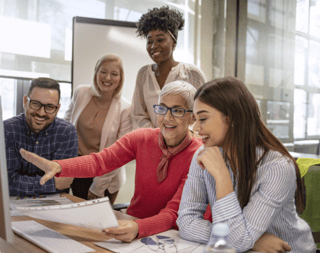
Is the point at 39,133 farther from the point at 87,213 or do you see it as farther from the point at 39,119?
the point at 87,213

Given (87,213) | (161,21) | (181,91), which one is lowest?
(87,213)

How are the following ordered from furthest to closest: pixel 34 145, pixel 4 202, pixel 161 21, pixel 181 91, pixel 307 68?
pixel 307 68
pixel 161 21
pixel 34 145
pixel 181 91
pixel 4 202

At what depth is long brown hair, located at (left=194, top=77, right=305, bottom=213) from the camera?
1.08 m

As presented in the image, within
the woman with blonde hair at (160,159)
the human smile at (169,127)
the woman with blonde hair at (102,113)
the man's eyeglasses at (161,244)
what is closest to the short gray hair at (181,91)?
the woman with blonde hair at (160,159)

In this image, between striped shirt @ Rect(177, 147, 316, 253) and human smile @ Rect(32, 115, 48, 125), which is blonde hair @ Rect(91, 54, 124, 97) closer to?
human smile @ Rect(32, 115, 48, 125)

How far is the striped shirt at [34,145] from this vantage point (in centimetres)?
176

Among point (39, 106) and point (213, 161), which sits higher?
point (39, 106)

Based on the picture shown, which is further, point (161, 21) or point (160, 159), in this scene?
point (161, 21)

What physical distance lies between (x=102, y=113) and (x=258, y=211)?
1.73 meters

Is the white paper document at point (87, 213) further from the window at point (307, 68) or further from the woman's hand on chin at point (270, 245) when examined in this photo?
the window at point (307, 68)

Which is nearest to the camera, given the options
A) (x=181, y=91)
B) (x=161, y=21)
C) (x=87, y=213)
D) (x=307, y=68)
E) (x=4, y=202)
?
(x=4, y=202)

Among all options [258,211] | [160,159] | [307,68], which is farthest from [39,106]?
[307,68]

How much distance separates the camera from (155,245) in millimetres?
1022

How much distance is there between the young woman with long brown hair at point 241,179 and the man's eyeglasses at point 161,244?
0.06m
